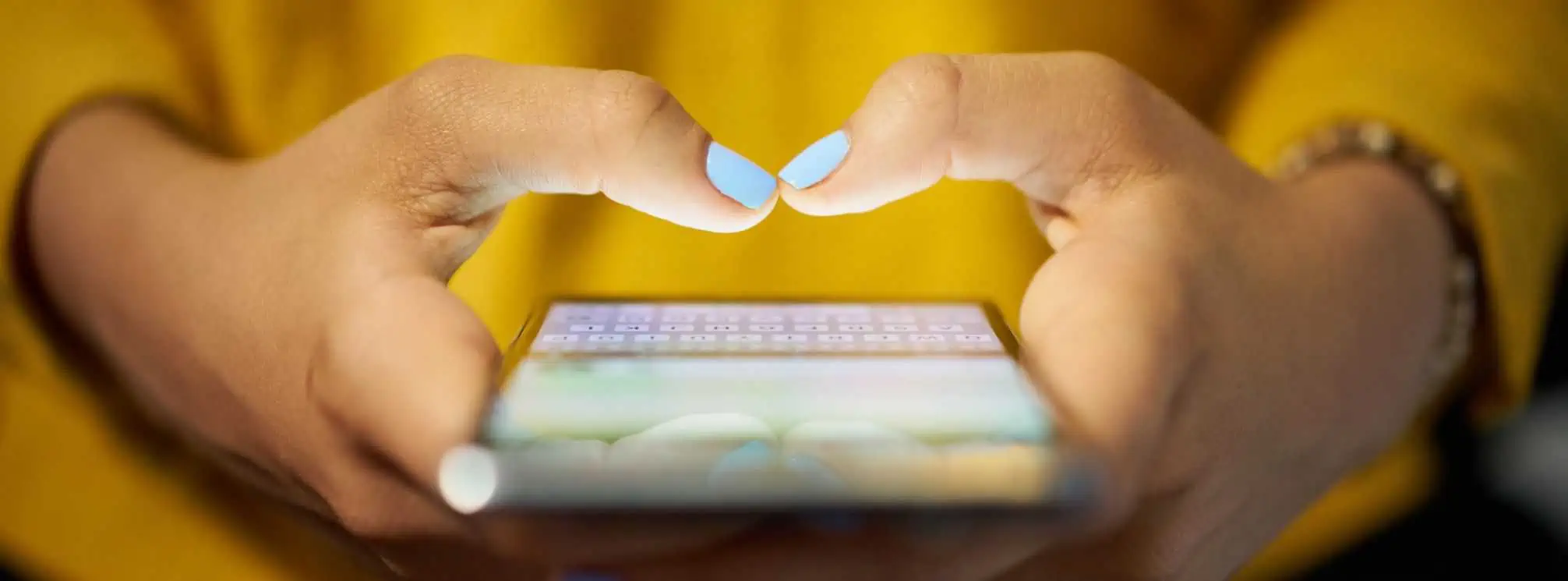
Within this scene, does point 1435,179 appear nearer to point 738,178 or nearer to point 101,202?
point 738,178

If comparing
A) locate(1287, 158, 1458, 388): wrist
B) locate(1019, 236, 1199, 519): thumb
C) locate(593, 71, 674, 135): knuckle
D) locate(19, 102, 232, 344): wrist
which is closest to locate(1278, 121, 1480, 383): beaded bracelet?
locate(1287, 158, 1458, 388): wrist

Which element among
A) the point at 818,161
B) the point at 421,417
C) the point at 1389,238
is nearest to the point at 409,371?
the point at 421,417

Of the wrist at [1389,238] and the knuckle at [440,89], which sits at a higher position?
the knuckle at [440,89]

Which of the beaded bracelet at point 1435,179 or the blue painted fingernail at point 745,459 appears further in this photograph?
the beaded bracelet at point 1435,179

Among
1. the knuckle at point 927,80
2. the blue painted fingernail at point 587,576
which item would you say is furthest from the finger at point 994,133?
the blue painted fingernail at point 587,576

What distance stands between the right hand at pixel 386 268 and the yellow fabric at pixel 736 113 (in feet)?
0.12

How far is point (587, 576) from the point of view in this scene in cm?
20

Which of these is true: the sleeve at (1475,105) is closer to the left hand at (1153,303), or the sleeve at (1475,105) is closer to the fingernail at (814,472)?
the left hand at (1153,303)

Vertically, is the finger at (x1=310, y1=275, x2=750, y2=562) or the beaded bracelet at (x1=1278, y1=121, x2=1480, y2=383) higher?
the finger at (x1=310, y1=275, x2=750, y2=562)

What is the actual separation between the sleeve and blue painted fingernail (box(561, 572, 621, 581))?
0.90 ft

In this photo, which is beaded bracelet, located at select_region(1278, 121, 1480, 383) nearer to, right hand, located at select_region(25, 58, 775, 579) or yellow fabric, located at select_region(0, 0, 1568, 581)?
yellow fabric, located at select_region(0, 0, 1568, 581)

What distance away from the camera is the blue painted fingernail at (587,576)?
0.20 metres

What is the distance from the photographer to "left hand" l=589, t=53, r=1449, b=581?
21 centimetres

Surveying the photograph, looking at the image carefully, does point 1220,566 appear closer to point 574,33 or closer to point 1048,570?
point 1048,570
